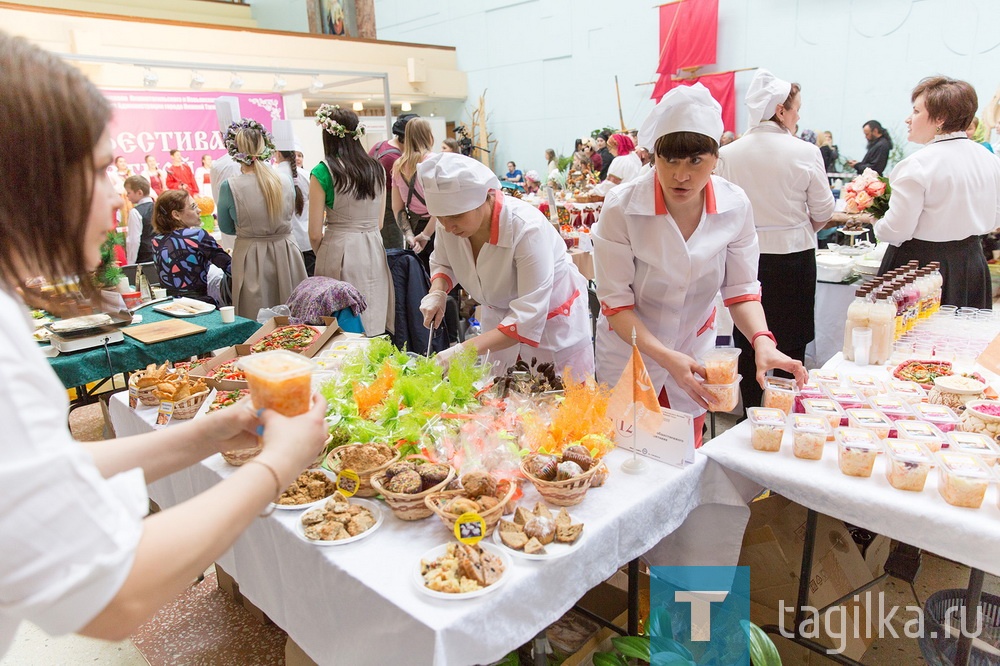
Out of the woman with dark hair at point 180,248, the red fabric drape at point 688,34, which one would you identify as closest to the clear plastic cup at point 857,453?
the woman with dark hair at point 180,248

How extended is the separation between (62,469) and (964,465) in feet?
5.71

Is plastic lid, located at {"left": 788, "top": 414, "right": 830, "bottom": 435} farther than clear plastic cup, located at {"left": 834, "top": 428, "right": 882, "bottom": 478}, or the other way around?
plastic lid, located at {"left": 788, "top": 414, "right": 830, "bottom": 435}

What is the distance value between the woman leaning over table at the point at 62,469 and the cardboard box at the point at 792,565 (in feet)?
5.20

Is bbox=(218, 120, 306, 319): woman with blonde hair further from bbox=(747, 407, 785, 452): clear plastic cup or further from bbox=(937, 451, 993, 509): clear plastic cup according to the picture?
bbox=(937, 451, 993, 509): clear plastic cup

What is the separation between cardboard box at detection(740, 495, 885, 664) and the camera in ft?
6.33

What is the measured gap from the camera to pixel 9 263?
78cm

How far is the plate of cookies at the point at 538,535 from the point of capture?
1.39 meters

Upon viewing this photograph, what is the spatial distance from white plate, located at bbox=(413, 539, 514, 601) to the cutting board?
2411 mm

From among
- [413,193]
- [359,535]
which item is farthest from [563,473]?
[413,193]

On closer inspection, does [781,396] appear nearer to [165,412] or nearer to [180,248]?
[165,412]

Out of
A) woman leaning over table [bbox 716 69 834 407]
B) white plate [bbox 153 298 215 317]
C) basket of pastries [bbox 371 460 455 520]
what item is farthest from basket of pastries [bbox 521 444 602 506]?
white plate [bbox 153 298 215 317]

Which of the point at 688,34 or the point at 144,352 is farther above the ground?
the point at 688,34

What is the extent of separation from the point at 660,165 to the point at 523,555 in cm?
128

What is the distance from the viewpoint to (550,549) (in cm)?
140
